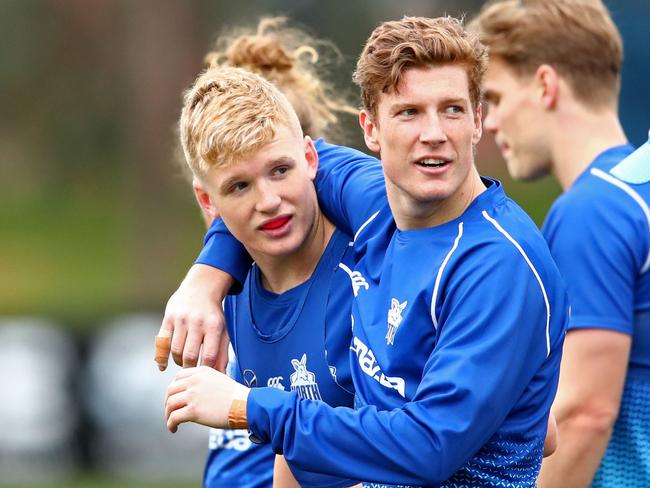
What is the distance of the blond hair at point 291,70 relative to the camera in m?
4.13

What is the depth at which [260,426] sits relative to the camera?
2.76 m

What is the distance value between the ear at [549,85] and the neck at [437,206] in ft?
4.30

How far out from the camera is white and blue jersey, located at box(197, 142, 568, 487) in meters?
2.62

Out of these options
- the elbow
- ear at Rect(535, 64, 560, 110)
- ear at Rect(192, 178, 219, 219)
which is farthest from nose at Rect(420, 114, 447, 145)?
ear at Rect(535, 64, 560, 110)

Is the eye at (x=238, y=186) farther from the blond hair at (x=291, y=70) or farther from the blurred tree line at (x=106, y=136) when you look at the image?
the blurred tree line at (x=106, y=136)

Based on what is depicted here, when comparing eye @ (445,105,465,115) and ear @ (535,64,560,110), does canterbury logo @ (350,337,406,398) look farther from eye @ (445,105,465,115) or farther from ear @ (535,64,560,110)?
ear @ (535,64,560,110)

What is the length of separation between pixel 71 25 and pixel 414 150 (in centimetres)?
2215

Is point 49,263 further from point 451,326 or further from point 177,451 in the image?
point 451,326

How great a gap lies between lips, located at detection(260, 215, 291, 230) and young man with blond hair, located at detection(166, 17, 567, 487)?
302mm

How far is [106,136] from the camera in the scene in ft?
75.9

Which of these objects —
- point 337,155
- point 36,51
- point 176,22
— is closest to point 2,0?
point 36,51

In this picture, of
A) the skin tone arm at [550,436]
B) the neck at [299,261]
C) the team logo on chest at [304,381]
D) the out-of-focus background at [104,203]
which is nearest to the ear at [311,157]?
the neck at [299,261]

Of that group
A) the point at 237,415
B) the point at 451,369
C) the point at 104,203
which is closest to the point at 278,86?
the point at 237,415

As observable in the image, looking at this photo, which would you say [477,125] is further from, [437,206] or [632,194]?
[632,194]
